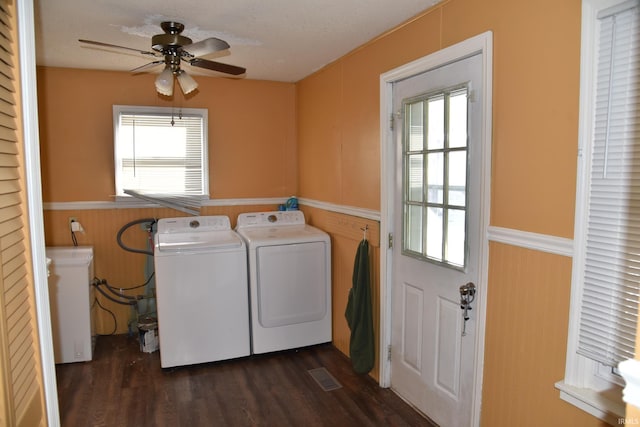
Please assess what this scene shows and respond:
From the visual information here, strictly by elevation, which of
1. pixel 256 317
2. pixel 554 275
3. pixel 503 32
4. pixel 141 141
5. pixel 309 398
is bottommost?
pixel 309 398

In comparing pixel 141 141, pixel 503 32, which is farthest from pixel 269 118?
pixel 503 32

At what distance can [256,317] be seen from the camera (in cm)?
353

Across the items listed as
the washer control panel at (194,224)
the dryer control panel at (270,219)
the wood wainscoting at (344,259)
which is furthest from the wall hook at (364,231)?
the washer control panel at (194,224)

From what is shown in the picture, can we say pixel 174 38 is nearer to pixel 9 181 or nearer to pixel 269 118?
pixel 9 181

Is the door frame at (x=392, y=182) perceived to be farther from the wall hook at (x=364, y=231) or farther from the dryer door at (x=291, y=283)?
the dryer door at (x=291, y=283)

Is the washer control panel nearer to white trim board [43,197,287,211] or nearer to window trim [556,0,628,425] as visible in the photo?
white trim board [43,197,287,211]

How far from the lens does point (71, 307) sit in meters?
3.42

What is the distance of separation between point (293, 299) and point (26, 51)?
2.69 meters

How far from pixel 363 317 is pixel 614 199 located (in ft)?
6.30

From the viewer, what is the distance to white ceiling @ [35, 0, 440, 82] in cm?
237

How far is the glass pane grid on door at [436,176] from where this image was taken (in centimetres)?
228

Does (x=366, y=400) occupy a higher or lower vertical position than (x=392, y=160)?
lower

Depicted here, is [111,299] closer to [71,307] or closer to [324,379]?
[71,307]

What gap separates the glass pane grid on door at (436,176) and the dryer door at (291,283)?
1074 millimetres
